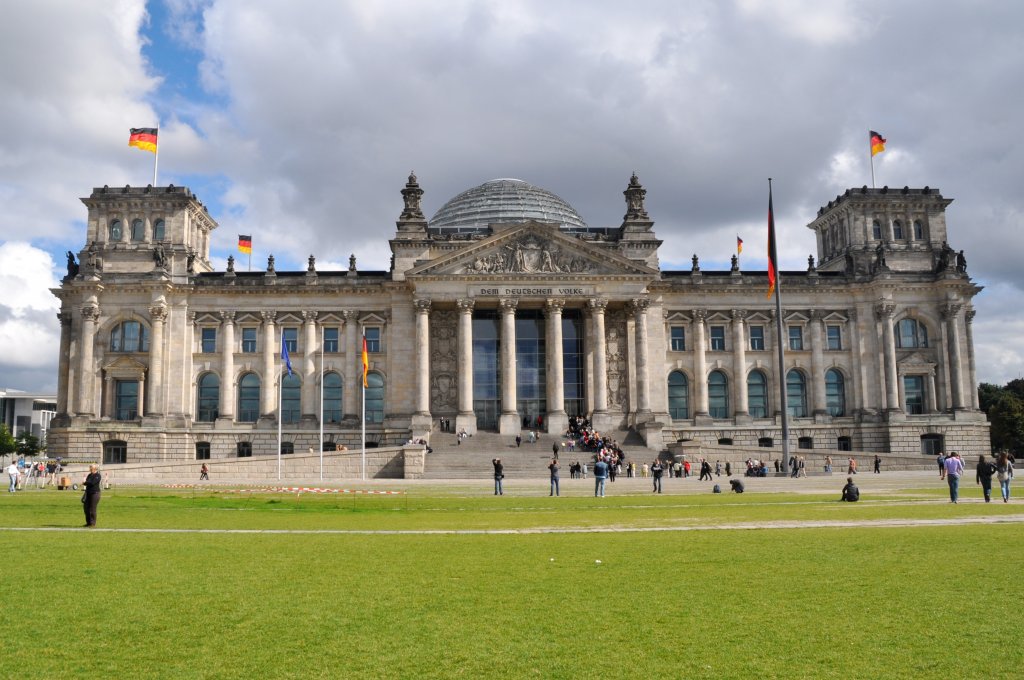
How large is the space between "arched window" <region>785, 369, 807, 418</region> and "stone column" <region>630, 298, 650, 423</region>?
1584cm

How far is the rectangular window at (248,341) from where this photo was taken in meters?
82.2

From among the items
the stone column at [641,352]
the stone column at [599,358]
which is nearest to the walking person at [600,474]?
the stone column at [599,358]

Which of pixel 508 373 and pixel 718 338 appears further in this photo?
pixel 718 338

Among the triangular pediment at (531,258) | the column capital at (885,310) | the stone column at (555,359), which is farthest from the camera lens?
the column capital at (885,310)

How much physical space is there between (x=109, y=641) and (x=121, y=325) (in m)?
76.6

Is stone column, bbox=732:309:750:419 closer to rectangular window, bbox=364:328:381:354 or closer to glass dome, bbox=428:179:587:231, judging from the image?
glass dome, bbox=428:179:587:231

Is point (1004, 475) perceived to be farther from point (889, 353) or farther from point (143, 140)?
point (143, 140)


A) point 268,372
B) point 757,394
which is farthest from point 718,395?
point 268,372

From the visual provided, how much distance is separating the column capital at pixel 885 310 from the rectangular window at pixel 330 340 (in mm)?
51197

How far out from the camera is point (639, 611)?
12359mm

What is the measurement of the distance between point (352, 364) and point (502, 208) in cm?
2321

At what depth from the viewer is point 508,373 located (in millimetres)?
76125

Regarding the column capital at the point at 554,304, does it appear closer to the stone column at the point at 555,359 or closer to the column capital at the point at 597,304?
the stone column at the point at 555,359

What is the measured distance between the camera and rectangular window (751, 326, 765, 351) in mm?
84312
